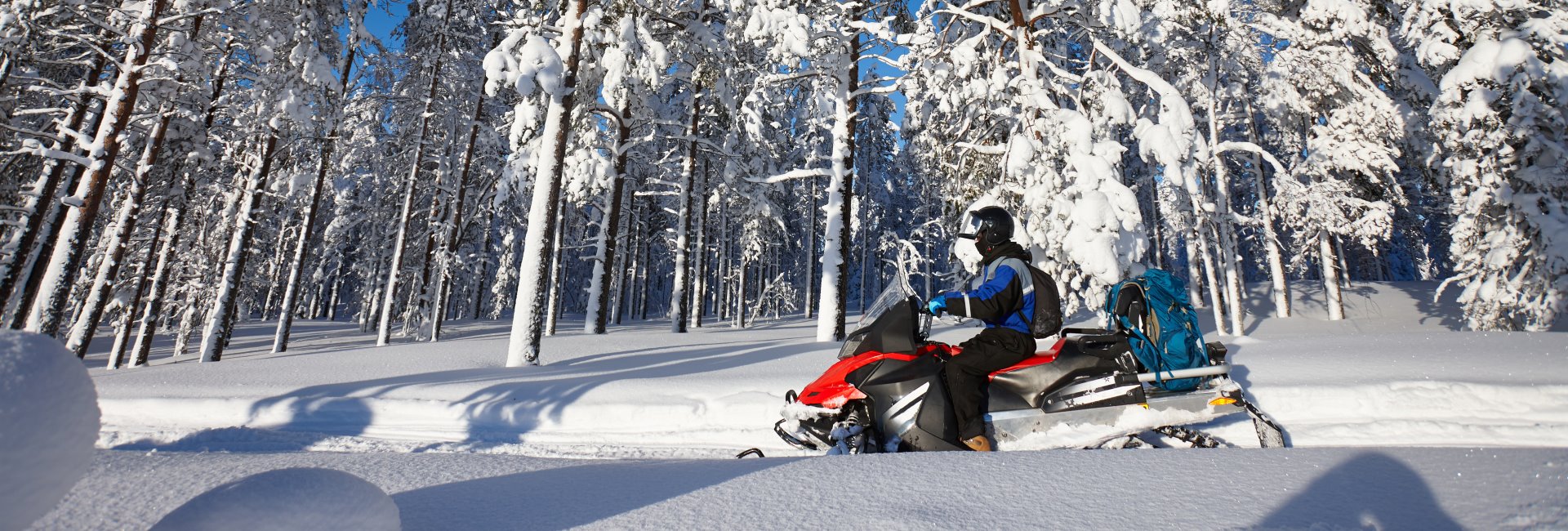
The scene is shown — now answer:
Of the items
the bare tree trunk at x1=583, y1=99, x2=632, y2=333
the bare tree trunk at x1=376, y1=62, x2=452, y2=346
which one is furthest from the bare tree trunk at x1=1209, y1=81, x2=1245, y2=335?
the bare tree trunk at x1=376, y1=62, x2=452, y2=346

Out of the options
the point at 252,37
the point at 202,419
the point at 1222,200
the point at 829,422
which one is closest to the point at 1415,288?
the point at 1222,200

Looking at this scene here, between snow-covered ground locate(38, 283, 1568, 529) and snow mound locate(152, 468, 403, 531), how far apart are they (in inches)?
19.0

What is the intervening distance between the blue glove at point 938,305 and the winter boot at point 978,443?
31.2 inches

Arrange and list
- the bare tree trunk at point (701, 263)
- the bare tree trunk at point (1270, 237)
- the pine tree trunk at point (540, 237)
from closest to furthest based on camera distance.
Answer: the pine tree trunk at point (540, 237), the bare tree trunk at point (1270, 237), the bare tree trunk at point (701, 263)

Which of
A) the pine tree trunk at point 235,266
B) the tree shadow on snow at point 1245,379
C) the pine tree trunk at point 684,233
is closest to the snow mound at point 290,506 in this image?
the tree shadow on snow at point 1245,379

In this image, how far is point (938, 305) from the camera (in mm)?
3988

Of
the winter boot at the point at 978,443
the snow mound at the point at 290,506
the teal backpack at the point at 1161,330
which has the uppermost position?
the teal backpack at the point at 1161,330

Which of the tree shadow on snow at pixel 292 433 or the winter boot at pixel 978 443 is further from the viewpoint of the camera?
the tree shadow on snow at pixel 292 433

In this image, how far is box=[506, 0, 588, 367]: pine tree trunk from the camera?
368 inches

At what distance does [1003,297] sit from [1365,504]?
1996 mm

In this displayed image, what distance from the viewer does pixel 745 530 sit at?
6.38ft

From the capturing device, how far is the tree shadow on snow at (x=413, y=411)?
528 cm

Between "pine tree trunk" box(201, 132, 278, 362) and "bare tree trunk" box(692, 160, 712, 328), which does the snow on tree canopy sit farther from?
"bare tree trunk" box(692, 160, 712, 328)

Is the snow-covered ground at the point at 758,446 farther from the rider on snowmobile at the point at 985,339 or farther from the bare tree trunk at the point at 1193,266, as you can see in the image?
the bare tree trunk at the point at 1193,266
